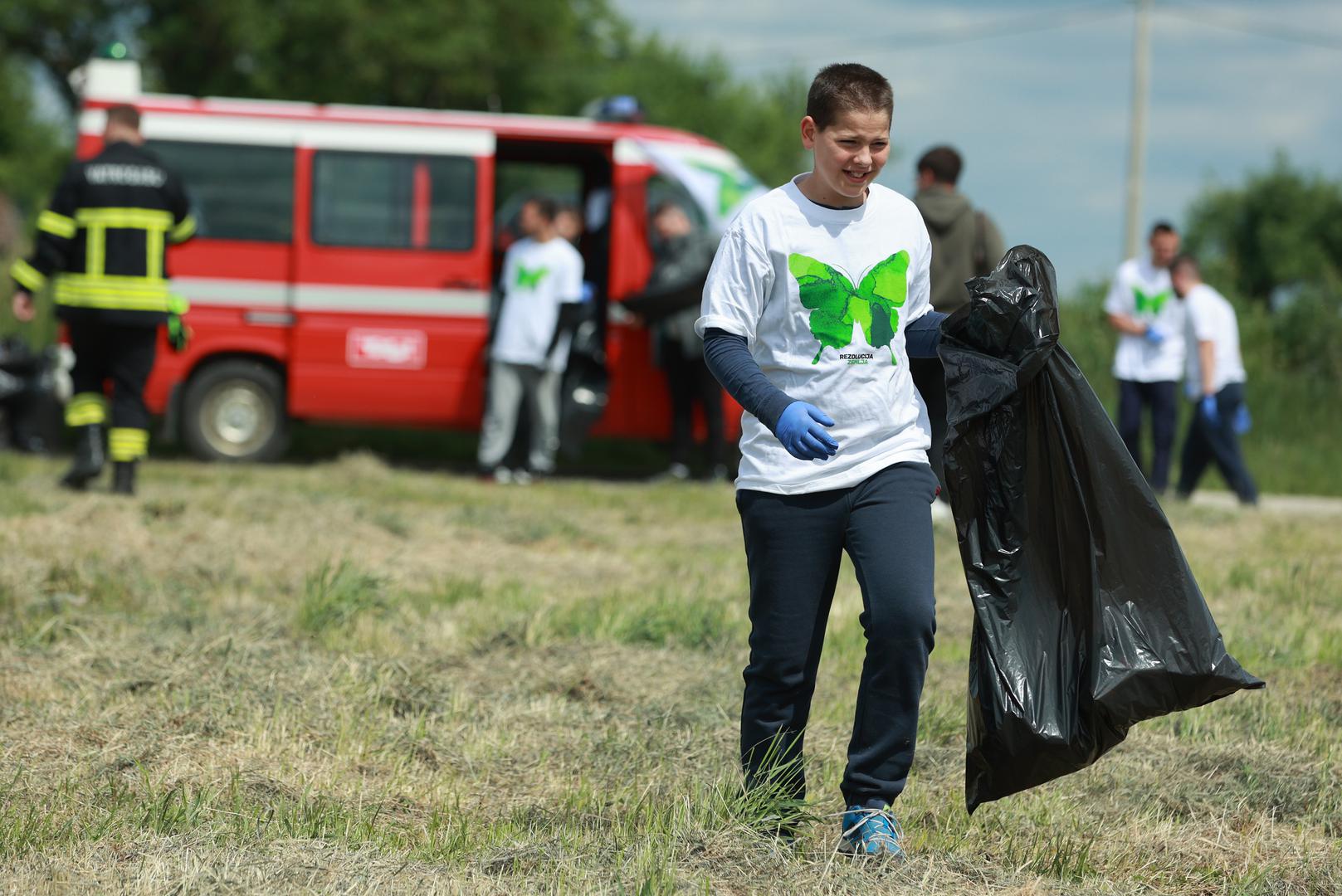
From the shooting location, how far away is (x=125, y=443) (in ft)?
28.1

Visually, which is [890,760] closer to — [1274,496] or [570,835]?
[570,835]

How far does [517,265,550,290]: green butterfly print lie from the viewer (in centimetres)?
1081

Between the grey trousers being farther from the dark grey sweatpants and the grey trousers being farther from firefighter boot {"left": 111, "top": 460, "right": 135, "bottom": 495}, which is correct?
the dark grey sweatpants

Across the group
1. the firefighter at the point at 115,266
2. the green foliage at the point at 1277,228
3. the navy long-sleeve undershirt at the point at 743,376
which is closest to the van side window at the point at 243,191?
the firefighter at the point at 115,266

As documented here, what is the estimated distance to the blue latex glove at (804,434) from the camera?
3.15 meters

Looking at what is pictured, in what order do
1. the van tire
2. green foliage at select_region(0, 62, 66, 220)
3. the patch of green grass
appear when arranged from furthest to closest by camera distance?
green foliage at select_region(0, 62, 66, 220) < the van tire < the patch of green grass

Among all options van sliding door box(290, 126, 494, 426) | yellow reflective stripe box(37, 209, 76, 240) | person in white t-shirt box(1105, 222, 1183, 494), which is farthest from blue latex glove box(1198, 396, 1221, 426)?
yellow reflective stripe box(37, 209, 76, 240)

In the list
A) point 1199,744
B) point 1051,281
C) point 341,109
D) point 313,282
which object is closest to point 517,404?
point 313,282

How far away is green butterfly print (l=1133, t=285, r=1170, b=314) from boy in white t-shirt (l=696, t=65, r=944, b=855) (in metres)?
8.03

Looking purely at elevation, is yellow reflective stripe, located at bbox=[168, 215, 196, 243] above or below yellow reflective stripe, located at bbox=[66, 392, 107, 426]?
above

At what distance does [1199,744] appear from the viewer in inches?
179

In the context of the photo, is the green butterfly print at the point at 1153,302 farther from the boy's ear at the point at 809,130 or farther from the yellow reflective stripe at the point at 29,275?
the boy's ear at the point at 809,130

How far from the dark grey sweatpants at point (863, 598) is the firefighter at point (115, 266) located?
5.77m

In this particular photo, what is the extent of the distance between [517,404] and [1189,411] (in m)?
6.69
